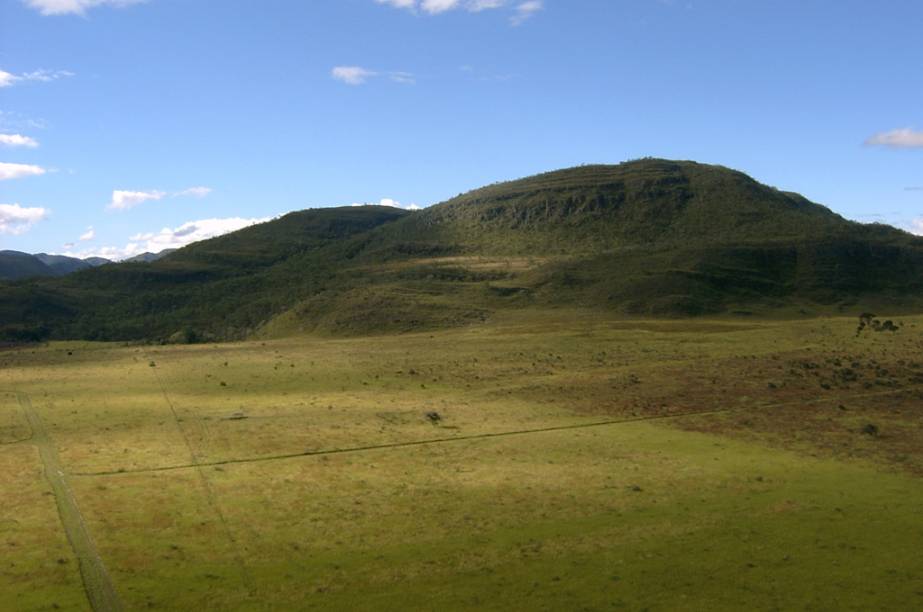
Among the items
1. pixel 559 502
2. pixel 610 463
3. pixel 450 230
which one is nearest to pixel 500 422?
pixel 610 463

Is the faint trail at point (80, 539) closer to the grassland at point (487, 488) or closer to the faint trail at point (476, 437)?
the grassland at point (487, 488)

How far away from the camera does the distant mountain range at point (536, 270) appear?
8531cm

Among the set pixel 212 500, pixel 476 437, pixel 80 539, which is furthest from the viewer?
pixel 476 437

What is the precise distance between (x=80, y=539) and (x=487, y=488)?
9.93 meters

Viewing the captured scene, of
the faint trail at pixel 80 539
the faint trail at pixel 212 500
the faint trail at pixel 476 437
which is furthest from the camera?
the faint trail at pixel 476 437

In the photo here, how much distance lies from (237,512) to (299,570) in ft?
13.9

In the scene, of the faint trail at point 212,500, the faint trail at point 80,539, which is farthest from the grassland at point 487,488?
the faint trail at point 80,539

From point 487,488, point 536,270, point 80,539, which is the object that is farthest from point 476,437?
point 536,270

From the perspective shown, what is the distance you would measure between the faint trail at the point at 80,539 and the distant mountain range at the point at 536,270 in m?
49.5

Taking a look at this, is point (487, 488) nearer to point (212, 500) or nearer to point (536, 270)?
point (212, 500)

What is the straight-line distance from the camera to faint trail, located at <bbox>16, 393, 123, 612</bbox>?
14.5 meters

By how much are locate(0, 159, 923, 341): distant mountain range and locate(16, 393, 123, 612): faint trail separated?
49466mm

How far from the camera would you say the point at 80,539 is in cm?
1752

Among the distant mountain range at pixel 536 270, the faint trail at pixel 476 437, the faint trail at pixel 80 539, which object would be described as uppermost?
the distant mountain range at pixel 536 270
